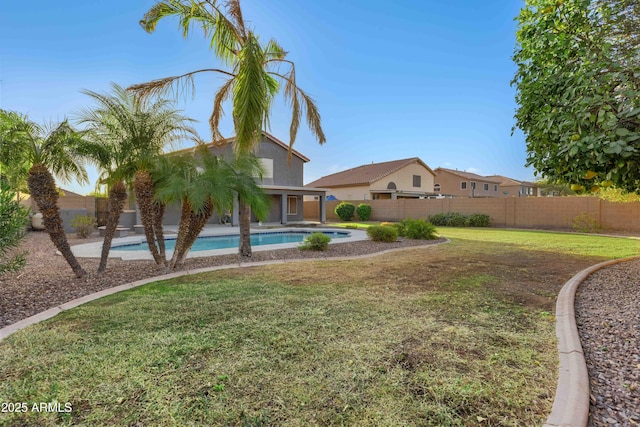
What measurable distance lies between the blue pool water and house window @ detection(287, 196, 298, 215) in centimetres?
705

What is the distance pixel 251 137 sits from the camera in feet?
26.8

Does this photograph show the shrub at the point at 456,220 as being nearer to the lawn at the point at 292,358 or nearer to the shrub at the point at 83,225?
the lawn at the point at 292,358

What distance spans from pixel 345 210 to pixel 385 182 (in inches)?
326

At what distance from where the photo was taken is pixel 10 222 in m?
4.91

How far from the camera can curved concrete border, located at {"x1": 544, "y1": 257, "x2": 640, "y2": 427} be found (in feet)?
7.74

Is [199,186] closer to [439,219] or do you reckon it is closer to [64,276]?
[64,276]

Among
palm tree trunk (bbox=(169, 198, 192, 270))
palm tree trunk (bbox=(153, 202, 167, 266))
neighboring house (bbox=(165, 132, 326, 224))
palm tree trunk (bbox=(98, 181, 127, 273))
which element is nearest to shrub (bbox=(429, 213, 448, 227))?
neighboring house (bbox=(165, 132, 326, 224))

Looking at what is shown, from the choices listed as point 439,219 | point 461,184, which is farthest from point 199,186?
point 461,184

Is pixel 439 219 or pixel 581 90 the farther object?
pixel 439 219

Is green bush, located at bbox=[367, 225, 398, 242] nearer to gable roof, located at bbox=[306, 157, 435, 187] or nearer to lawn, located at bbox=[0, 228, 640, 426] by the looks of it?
lawn, located at bbox=[0, 228, 640, 426]

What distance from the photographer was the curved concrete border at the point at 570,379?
2359 mm

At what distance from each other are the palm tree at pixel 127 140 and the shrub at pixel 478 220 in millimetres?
20263

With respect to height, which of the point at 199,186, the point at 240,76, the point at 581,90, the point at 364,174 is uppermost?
the point at 364,174

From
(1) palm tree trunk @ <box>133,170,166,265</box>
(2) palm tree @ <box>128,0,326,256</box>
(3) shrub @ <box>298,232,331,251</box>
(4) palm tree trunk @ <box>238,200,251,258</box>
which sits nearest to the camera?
(1) palm tree trunk @ <box>133,170,166,265</box>
